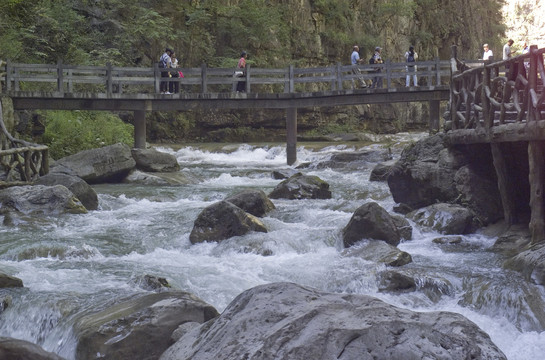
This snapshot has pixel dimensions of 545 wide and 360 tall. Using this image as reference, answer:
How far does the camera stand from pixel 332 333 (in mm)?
3885

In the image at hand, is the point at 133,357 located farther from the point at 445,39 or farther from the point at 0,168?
the point at 445,39

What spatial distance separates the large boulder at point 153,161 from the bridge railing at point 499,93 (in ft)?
30.8

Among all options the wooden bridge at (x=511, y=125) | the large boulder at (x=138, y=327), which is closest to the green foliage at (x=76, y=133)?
the wooden bridge at (x=511, y=125)

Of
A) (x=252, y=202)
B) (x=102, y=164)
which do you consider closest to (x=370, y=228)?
(x=252, y=202)

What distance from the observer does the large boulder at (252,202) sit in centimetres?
1267

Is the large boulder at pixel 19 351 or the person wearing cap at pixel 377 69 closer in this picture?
the large boulder at pixel 19 351

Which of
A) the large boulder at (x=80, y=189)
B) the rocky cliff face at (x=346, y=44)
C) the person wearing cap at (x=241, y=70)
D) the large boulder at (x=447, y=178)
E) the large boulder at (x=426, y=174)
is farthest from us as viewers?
the rocky cliff face at (x=346, y=44)

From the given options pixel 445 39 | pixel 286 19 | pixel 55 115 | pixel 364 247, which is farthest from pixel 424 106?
pixel 364 247

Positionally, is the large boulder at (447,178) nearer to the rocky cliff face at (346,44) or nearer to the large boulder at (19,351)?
the large boulder at (19,351)

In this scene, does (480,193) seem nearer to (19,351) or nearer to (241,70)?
(19,351)

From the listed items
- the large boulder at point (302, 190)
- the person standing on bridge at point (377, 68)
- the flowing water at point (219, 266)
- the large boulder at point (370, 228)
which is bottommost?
the flowing water at point (219, 266)

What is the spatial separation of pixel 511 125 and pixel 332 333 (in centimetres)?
712

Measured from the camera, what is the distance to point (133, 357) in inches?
215

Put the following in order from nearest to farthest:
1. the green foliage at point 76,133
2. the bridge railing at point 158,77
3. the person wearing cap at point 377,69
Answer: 1. the bridge railing at point 158,77
2. the green foliage at point 76,133
3. the person wearing cap at point 377,69
